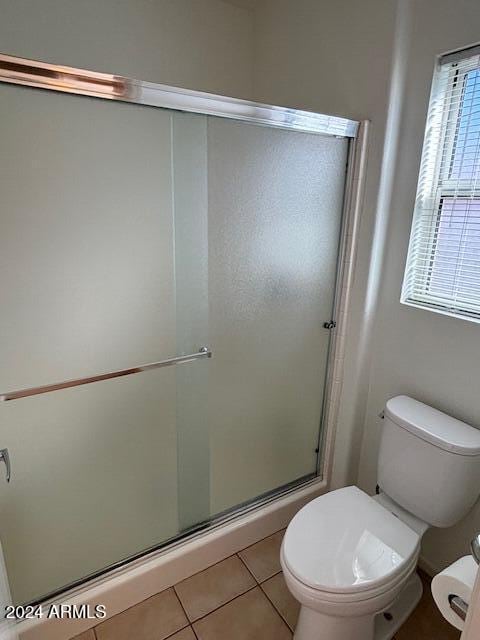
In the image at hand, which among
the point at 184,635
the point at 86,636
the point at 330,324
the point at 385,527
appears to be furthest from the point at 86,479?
the point at 330,324

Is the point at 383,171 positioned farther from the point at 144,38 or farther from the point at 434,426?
the point at 144,38

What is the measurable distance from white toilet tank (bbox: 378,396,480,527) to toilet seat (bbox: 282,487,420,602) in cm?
10

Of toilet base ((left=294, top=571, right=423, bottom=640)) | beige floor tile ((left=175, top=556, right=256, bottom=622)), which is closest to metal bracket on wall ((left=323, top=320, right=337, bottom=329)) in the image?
toilet base ((left=294, top=571, right=423, bottom=640))

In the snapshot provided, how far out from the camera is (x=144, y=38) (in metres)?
1.67

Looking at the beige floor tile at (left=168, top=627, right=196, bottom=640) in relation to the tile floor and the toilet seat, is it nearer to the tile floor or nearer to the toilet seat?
the tile floor

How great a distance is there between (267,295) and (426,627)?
1361 millimetres

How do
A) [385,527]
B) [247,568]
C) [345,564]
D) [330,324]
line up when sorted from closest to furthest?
[345,564] < [385,527] < [247,568] < [330,324]

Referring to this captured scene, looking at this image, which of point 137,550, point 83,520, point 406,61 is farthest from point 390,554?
point 406,61

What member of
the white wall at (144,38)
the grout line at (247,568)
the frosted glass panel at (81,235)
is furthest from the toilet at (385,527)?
the white wall at (144,38)

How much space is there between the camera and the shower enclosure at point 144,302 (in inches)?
45.9

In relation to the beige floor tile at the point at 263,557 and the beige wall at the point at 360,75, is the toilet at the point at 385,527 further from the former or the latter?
the beige floor tile at the point at 263,557

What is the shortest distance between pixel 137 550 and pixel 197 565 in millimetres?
260

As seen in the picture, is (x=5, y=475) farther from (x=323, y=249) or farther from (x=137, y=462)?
(x=323, y=249)

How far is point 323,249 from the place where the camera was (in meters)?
1.68
